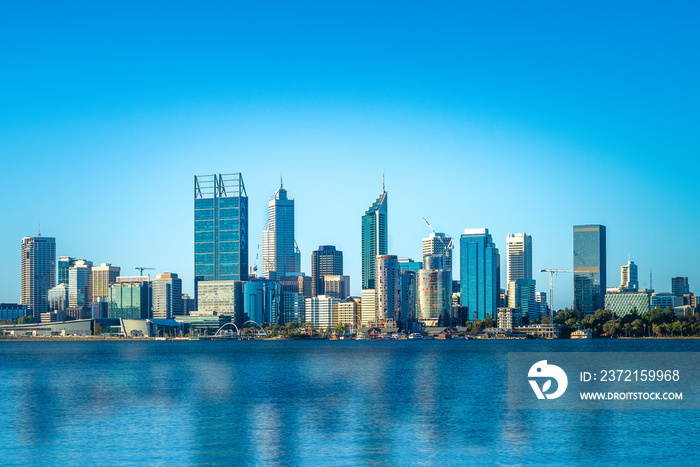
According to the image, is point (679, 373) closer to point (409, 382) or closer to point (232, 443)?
point (409, 382)

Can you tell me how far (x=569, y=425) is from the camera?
179 ft

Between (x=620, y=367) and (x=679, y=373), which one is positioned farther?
(x=620, y=367)

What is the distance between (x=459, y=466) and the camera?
137 feet

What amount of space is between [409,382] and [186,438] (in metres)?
46.2

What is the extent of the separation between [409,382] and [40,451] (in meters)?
52.3

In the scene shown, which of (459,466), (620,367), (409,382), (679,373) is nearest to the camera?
(459,466)

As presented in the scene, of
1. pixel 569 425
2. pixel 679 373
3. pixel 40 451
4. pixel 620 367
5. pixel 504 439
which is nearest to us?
pixel 40 451

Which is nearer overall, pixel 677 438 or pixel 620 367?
pixel 677 438

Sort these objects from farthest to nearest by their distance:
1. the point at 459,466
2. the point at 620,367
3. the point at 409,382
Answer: the point at 620,367, the point at 409,382, the point at 459,466

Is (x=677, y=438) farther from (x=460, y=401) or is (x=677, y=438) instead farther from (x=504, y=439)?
(x=460, y=401)

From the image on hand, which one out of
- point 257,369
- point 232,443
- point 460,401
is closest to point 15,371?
point 257,369

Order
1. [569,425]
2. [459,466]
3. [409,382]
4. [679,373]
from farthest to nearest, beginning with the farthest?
[679,373] → [409,382] → [569,425] → [459,466]

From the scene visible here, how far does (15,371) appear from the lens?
120250 millimetres

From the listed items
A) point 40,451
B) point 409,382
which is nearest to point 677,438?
point 40,451
